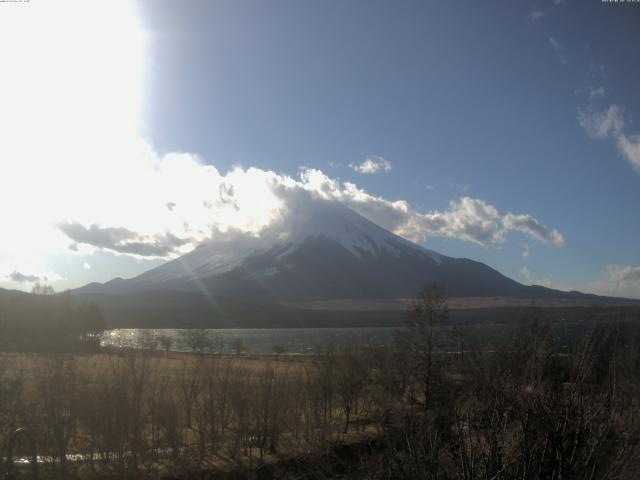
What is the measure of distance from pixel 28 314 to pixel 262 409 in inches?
2950

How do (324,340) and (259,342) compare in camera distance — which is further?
(259,342)

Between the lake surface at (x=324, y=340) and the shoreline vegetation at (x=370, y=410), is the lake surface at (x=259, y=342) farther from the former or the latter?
the shoreline vegetation at (x=370, y=410)

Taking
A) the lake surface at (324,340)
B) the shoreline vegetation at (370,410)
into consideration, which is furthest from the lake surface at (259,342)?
the shoreline vegetation at (370,410)

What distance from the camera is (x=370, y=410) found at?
116ft

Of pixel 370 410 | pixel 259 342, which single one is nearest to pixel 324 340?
pixel 259 342

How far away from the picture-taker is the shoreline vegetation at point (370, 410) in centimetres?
576

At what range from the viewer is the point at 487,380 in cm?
659

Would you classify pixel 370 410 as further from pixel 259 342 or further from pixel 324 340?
pixel 259 342

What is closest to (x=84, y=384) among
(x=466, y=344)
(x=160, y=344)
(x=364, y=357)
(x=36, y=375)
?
(x=36, y=375)

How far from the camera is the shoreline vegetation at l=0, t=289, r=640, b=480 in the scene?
5762 mm

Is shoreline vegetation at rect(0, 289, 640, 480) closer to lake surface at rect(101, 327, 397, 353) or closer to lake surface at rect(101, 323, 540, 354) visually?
lake surface at rect(101, 323, 540, 354)

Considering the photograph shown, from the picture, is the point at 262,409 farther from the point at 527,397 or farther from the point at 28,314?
the point at 28,314

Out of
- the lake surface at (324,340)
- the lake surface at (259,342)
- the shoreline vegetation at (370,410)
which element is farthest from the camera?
the lake surface at (259,342)

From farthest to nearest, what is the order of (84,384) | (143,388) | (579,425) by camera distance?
(143,388)
(84,384)
(579,425)
